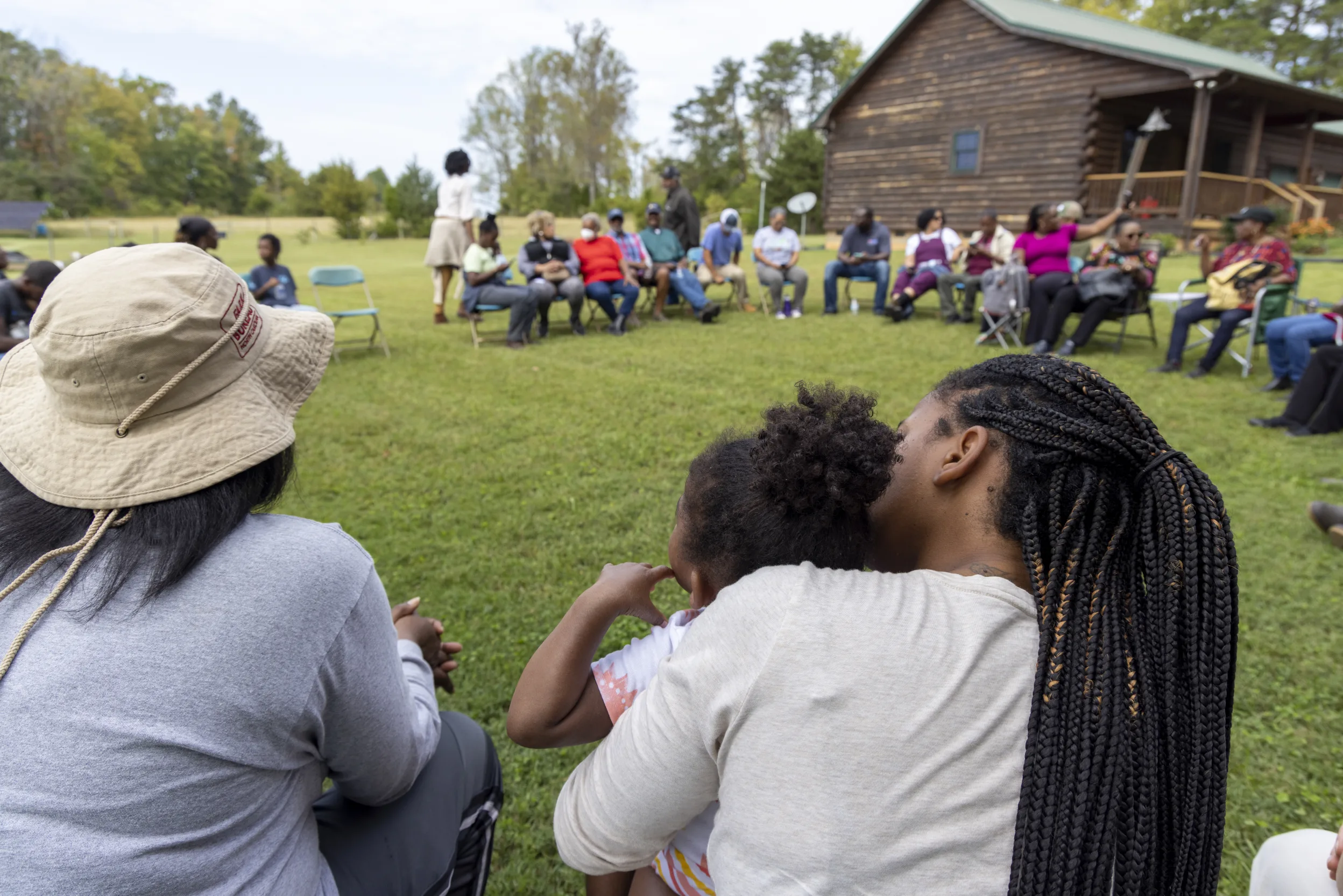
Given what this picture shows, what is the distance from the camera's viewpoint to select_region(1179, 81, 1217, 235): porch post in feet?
50.4

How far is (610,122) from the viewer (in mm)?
46969

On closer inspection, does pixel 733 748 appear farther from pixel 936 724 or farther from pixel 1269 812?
pixel 1269 812

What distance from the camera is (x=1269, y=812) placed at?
2119 mm

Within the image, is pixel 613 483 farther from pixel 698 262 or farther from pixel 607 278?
pixel 698 262

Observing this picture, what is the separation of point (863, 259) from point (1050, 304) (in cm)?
298

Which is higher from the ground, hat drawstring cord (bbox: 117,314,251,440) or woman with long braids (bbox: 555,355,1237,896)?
hat drawstring cord (bbox: 117,314,251,440)

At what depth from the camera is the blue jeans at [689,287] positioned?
33.2 feet

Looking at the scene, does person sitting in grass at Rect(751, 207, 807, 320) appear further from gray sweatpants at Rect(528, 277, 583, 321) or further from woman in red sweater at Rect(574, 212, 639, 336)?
gray sweatpants at Rect(528, 277, 583, 321)

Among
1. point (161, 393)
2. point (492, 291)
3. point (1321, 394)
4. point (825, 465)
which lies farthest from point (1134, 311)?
point (161, 393)

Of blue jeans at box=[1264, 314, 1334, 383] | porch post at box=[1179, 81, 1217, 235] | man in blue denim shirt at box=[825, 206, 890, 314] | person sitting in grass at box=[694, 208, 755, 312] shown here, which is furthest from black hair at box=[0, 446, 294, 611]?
porch post at box=[1179, 81, 1217, 235]

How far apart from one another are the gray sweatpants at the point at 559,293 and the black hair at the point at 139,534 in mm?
7990

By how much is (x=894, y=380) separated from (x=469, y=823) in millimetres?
5765

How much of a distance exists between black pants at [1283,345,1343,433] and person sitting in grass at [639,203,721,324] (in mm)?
6242

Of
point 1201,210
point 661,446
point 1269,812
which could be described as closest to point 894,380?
point 661,446
